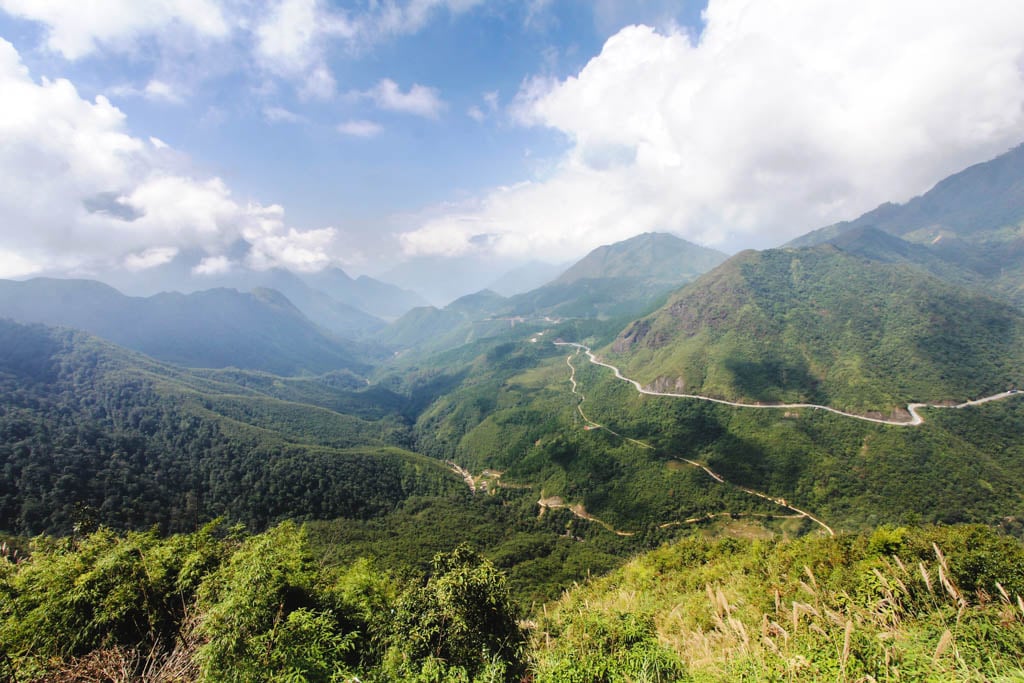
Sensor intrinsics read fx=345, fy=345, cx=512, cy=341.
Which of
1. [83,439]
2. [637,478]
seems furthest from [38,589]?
[83,439]

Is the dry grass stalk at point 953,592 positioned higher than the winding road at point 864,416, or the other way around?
the dry grass stalk at point 953,592

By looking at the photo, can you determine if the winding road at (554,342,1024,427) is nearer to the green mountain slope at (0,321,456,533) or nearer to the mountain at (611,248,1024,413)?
the mountain at (611,248,1024,413)

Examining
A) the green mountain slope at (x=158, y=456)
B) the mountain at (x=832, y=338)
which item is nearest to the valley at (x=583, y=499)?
the green mountain slope at (x=158, y=456)

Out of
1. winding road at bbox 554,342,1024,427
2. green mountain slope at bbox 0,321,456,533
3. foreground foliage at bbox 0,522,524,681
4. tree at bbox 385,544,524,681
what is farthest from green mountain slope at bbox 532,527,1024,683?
winding road at bbox 554,342,1024,427

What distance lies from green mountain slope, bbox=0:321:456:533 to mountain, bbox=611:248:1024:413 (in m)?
91.6

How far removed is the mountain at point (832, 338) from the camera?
86.5 meters

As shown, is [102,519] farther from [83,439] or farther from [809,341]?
[809,341]

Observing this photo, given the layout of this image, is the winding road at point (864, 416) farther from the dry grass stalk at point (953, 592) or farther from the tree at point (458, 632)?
the tree at point (458, 632)

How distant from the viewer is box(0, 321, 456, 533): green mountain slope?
190 ft

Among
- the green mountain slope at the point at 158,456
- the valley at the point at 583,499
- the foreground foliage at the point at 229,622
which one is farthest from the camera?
the green mountain slope at the point at 158,456

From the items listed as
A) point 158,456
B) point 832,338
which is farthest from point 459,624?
point 832,338

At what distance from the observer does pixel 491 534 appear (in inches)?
2704

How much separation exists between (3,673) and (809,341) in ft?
485

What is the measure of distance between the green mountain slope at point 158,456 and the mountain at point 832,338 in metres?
A: 91.6
